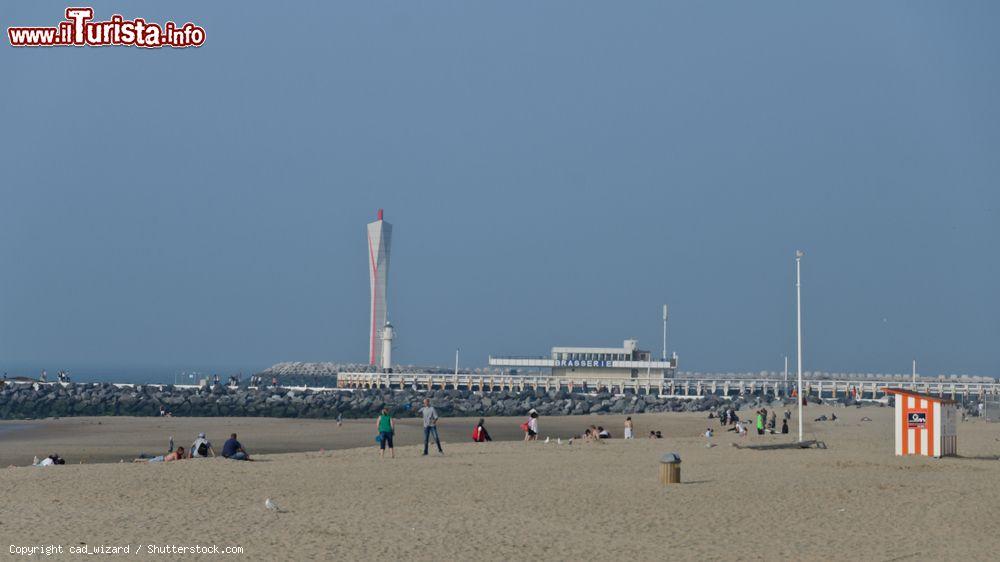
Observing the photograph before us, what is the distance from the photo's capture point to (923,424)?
23.1 m

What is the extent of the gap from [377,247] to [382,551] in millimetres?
85797

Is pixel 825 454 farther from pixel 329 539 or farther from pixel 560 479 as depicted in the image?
pixel 329 539

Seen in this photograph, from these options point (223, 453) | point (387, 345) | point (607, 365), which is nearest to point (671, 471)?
point (223, 453)

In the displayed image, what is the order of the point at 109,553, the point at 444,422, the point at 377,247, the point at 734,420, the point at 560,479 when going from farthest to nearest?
the point at 377,247, the point at 444,422, the point at 734,420, the point at 560,479, the point at 109,553

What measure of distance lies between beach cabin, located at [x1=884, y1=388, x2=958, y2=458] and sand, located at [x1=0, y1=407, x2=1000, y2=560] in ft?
Answer: 1.63

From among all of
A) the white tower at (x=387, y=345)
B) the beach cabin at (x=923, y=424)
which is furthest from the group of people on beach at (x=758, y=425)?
the white tower at (x=387, y=345)

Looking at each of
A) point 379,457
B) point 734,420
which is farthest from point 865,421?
point 379,457

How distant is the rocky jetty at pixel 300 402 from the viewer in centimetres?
5597

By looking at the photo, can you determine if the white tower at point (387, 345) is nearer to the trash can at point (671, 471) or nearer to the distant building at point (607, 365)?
the distant building at point (607, 365)

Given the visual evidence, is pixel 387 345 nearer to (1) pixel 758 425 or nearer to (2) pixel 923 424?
(1) pixel 758 425

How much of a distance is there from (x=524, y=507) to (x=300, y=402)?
153ft

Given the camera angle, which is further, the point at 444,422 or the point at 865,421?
the point at 444,422

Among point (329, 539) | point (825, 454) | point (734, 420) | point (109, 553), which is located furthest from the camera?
point (734, 420)

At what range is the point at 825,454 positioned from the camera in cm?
2423
